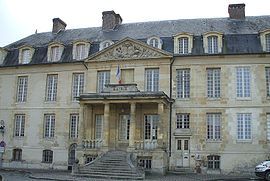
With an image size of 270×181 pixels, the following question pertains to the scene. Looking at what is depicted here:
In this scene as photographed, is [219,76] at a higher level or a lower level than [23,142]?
higher

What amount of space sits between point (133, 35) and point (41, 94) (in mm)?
8324

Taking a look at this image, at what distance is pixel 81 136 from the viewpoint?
24016 millimetres

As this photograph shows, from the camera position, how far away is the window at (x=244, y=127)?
23.2 metres

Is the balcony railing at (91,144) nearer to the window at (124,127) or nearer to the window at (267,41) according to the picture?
the window at (124,127)

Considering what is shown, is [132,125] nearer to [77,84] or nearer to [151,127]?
[151,127]

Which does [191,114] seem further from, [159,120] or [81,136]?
[81,136]

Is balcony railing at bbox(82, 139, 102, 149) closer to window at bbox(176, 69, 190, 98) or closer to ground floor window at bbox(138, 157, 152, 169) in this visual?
ground floor window at bbox(138, 157, 152, 169)

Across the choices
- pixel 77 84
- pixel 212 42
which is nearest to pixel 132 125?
pixel 77 84

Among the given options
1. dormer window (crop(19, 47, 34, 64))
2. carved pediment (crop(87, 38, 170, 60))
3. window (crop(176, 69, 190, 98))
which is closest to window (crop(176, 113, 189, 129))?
window (crop(176, 69, 190, 98))

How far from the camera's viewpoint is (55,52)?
92.9ft


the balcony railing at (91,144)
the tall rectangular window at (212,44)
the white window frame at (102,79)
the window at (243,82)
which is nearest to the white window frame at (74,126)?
the balcony railing at (91,144)

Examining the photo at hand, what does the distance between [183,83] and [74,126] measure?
8453mm

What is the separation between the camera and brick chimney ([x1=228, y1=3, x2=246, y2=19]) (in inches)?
1080

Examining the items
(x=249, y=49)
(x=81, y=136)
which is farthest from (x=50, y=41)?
(x=249, y=49)
